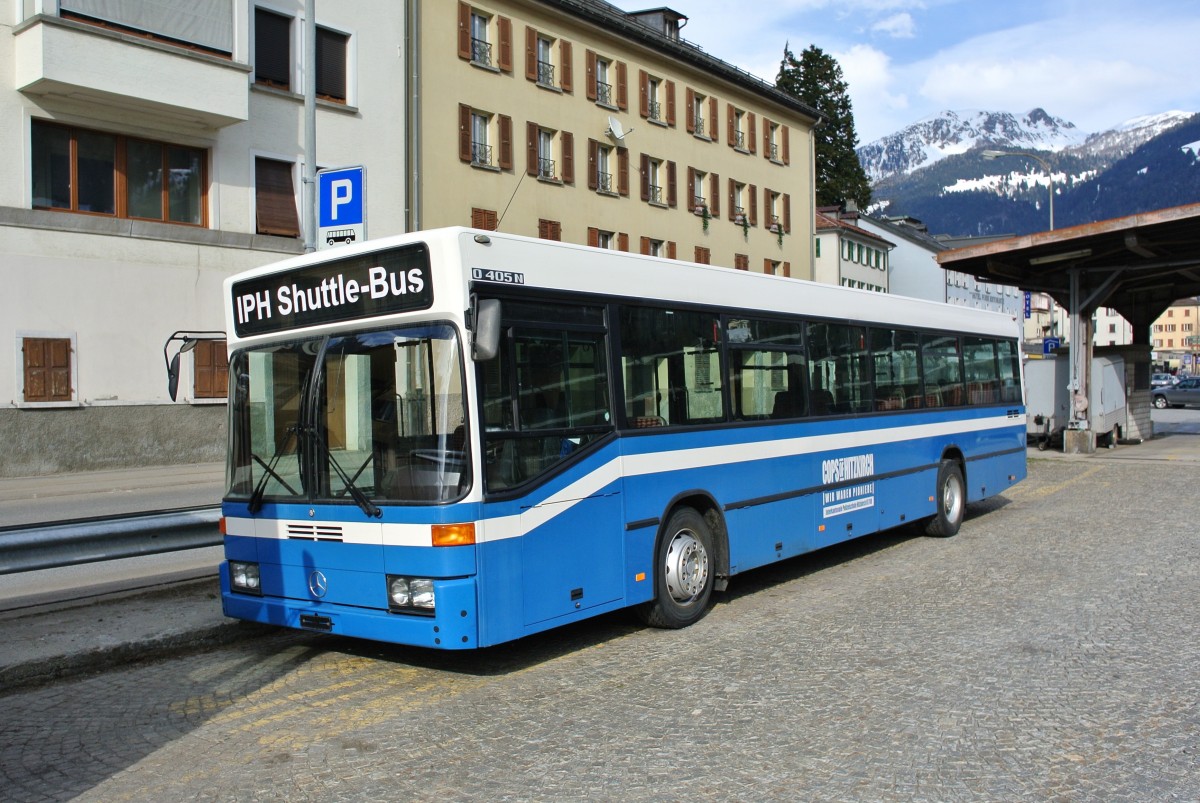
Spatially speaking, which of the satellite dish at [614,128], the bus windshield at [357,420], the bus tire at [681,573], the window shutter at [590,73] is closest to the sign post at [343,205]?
the bus windshield at [357,420]

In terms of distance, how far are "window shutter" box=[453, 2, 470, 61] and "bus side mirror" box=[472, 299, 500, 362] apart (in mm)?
27460

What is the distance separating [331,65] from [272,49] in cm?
208

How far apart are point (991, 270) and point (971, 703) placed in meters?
24.4

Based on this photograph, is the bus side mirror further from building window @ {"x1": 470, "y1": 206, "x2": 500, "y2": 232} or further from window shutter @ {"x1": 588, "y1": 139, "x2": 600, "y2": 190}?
window shutter @ {"x1": 588, "y1": 139, "x2": 600, "y2": 190}

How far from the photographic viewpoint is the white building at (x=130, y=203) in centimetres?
2142

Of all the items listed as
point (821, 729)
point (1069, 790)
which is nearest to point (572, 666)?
point (821, 729)

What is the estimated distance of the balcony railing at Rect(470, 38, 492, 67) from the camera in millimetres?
32688

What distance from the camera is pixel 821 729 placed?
5.62 meters

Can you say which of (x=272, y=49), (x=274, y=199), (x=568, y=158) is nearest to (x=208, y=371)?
(x=274, y=199)

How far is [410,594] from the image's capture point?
6465mm

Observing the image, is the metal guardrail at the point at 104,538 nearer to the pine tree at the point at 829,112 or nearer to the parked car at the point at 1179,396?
the parked car at the point at 1179,396

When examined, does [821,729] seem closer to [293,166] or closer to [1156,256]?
[293,166]

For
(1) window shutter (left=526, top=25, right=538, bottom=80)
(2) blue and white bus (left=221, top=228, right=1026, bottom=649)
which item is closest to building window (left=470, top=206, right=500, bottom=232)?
(1) window shutter (left=526, top=25, right=538, bottom=80)

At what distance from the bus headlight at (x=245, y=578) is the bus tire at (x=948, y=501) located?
8277mm
